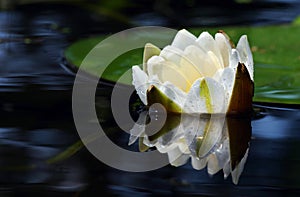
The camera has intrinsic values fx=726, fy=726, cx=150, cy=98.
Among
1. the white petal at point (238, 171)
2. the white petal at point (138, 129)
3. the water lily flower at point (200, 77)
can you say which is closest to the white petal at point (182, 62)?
the water lily flower at point (200, 77)

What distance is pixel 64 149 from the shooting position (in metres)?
1.25

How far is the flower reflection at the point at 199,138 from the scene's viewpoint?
3.91ft

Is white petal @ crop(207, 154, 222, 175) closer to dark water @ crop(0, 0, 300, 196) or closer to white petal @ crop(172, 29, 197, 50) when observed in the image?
dark water @ crop(0, 0, 300, 196)

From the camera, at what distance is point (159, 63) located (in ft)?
4.49

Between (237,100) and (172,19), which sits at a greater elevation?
(237,100)

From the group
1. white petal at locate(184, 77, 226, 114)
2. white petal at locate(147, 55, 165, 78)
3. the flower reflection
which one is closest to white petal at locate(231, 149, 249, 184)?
the flower reflection

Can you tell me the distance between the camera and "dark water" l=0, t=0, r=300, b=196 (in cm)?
107

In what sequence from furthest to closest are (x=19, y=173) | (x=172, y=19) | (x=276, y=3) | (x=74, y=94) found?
1. (x=276, y=3)
2. (x=172, y=19)
3. (x=74, y=94)
4. (x=19, y=173)

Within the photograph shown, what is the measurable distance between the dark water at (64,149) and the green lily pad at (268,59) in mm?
47

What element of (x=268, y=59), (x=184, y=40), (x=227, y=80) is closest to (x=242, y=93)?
(x=227, y=80)

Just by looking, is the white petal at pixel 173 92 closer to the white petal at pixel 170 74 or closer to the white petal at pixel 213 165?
the white petal at pixel 170 74

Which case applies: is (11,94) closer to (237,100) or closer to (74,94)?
(74,94)

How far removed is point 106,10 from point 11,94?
3.20ft

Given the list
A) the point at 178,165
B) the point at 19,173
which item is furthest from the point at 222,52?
the point at 19,173
